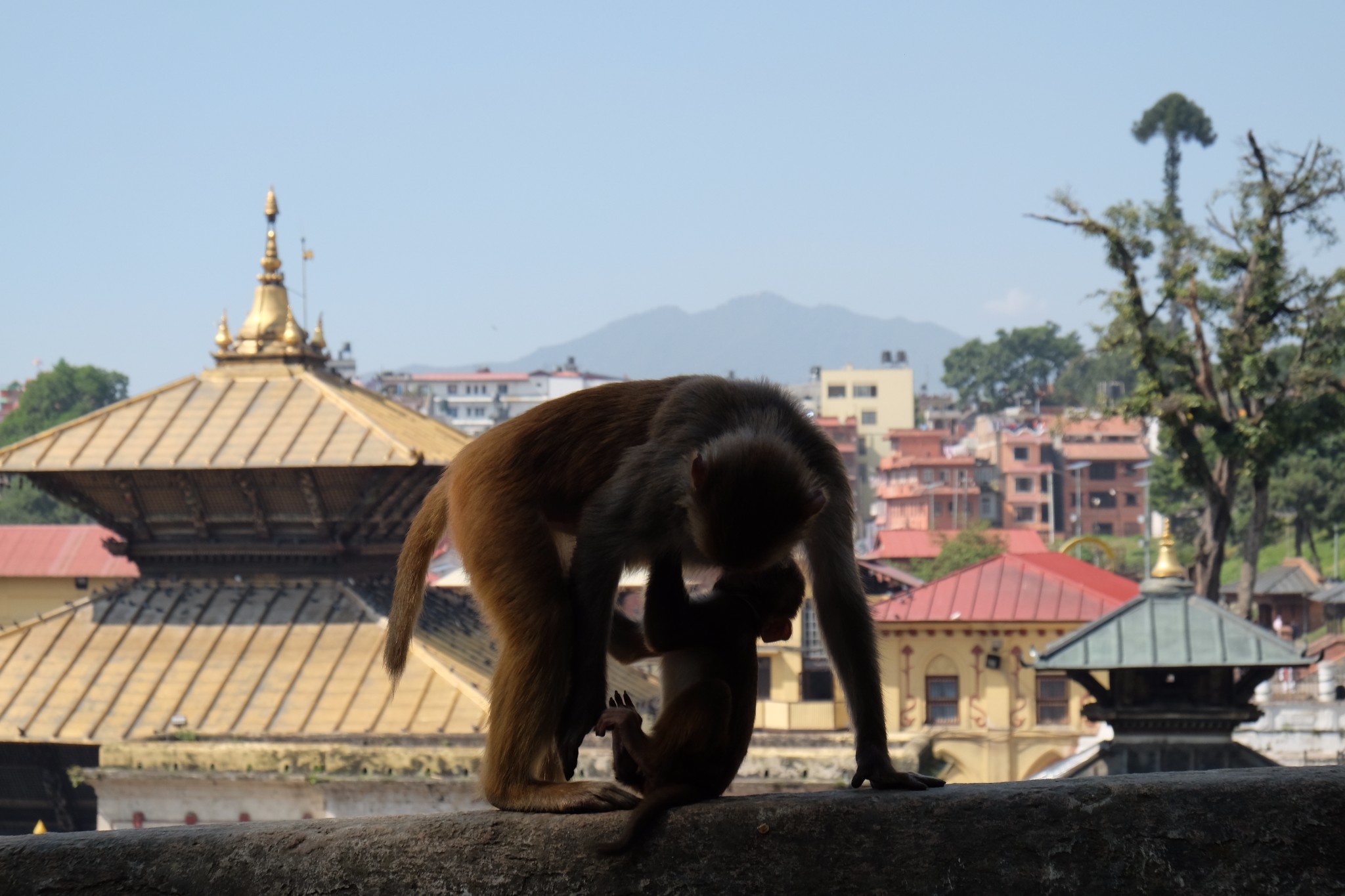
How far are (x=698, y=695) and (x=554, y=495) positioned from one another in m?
0.62

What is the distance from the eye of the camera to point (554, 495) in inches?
144

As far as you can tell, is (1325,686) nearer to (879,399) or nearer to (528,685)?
(528,685)

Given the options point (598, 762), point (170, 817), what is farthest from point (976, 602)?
point (170, 817)

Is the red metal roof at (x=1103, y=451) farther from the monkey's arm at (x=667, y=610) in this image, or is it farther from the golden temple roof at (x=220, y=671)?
the monkey's arm at (x=667, y=610)

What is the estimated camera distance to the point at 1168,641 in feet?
43.3

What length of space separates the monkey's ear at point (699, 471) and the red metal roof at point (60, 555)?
83.0 ft

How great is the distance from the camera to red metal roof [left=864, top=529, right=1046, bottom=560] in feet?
179

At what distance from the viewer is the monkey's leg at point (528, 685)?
344cm

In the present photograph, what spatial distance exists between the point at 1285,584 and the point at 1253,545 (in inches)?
836

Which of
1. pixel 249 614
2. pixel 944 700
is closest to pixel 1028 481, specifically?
pixel 944 700

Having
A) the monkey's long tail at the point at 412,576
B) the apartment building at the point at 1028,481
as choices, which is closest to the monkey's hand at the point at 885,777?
the monkey's long tail at the point at 412,576

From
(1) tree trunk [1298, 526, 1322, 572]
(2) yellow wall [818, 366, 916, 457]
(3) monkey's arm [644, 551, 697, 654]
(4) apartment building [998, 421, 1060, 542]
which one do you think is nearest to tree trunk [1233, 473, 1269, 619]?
(3) monkey's arm [644, 551, 697, 654]

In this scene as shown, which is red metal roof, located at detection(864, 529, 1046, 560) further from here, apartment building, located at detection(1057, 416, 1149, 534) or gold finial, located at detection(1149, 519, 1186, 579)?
Result: gold finial, located at detection(1149, 519, 1186, 579)

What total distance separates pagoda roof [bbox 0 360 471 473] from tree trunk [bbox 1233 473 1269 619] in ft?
53.1
